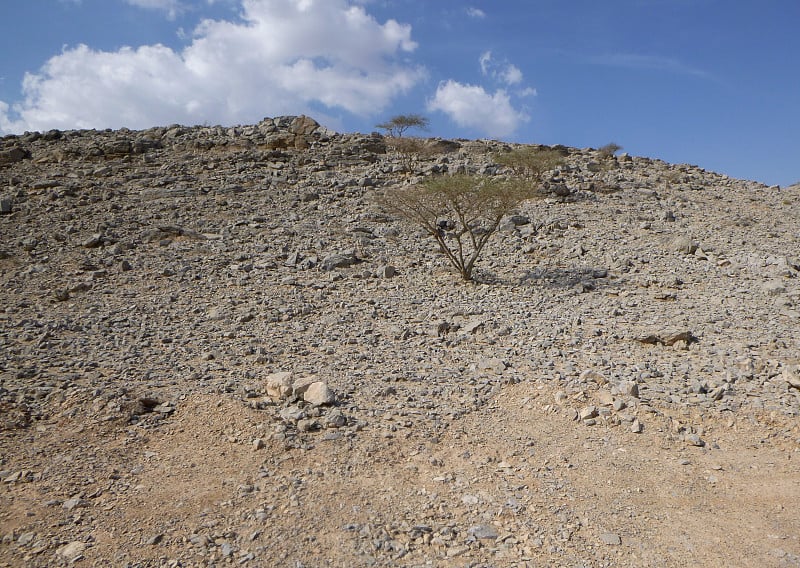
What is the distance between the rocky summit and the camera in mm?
3910

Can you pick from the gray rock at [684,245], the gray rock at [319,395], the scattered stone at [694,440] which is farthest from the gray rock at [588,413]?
the gray rock at [684,245]

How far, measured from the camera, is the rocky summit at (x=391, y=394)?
3.91 metres

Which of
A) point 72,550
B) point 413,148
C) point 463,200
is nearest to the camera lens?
point 72,550

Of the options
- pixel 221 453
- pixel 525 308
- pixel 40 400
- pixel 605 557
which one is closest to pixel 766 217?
pixel 525 308

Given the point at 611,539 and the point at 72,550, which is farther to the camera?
the point at 611,539

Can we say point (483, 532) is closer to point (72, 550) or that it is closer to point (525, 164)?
point (72, 550)

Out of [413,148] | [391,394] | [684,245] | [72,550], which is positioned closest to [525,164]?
[413,148]

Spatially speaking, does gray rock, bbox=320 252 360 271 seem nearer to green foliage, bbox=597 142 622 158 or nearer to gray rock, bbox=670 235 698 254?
gray rock, bbox=670 235 698 254

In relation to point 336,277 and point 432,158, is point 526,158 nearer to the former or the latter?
point 432,158

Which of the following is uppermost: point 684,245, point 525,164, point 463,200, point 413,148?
point 413,148

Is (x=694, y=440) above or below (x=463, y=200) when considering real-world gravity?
below

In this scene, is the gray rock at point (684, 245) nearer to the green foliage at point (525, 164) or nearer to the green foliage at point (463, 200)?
the green foliage at point (463, 200)

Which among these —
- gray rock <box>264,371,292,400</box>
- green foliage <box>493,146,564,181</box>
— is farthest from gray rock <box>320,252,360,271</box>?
green foliage <box>493,146,564,181</box>

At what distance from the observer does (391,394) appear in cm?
598
